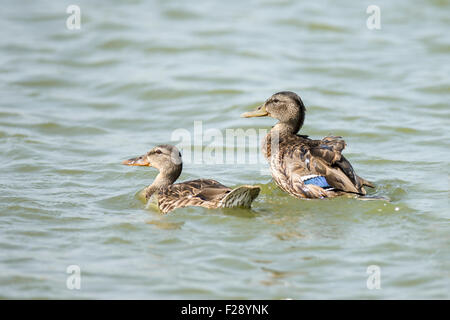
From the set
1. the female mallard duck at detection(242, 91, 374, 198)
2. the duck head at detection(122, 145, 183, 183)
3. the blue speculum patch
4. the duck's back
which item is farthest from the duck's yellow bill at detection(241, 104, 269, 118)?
the blue speculum patch

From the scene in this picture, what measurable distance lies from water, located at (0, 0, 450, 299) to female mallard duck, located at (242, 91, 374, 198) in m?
0.23

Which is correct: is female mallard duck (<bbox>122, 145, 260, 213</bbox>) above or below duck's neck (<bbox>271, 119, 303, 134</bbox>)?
below

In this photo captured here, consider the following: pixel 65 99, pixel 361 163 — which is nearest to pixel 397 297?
pixel 361 163

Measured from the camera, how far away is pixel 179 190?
950 cm

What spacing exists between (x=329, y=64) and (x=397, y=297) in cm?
1010

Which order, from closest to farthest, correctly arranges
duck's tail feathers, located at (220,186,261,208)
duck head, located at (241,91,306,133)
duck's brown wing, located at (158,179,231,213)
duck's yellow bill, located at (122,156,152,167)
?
duck's tail feathers, located at (220,186,261,208) < duck's brown wing, located at (158,179,231,213) < duck's yellow bill, located at (122,156,152,167) < duck head, located at (241,91,306,133)

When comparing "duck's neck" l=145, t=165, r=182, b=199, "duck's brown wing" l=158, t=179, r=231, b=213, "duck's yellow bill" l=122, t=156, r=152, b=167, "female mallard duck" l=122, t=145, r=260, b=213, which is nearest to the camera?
"female mallard duck" l=122, t=145, r=260, b=213

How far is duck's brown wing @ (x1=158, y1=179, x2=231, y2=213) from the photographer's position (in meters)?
9.12

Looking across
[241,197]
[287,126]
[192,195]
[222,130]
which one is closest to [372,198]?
[241,197]

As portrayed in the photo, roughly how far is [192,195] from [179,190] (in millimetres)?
270

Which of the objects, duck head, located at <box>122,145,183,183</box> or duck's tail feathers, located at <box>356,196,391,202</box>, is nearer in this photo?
duck's tail feathers, located at <box>356,196,391,202</box>

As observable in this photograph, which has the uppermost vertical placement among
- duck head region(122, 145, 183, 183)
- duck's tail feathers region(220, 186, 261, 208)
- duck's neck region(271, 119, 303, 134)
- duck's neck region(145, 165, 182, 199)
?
duck's neck region(271, 119, 303, 134)

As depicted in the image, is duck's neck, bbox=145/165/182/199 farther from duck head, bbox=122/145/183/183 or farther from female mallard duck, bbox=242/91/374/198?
female mallard duck, bbox=242/91/374/198

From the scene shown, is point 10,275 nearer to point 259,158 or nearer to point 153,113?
point 259,158
